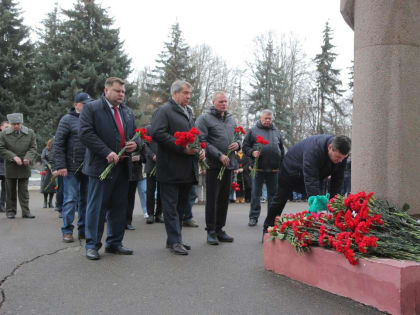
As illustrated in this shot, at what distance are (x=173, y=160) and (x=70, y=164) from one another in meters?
1.88

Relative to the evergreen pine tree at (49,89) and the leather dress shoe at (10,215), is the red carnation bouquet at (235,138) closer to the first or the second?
the leather dress shoe at (10,215)

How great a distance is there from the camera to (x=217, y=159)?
649 centimetres

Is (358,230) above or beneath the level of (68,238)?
above

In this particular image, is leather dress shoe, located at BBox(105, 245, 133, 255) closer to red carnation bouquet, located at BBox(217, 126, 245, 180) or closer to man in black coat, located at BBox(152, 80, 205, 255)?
man in black coat, located at BBox(152, 80, 205, 255)

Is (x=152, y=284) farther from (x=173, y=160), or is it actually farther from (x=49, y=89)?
(x=49, y=89)

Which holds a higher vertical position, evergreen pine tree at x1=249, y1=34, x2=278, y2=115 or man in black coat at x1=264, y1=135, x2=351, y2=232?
evergreen pine tree at x1=249, y1=34, x2=278, y2=115

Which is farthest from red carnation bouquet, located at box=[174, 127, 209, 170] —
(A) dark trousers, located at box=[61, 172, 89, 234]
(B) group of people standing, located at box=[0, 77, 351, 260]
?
(A) dark trousers, located at box=[61, 172, 89, 234]

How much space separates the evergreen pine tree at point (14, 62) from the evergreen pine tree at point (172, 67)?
10.3 m

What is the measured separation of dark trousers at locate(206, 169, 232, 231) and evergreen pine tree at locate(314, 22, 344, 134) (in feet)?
110

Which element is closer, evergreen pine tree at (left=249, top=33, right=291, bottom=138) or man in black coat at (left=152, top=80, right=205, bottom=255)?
man in black coat at (left=152, top=80, right=205, bottom=255)

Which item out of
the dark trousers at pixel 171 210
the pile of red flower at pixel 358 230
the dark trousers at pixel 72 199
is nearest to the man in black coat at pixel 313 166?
the pile of red flower at pixel 358 230

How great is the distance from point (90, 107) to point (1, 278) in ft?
7.24

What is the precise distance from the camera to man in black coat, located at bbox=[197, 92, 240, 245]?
6516mm

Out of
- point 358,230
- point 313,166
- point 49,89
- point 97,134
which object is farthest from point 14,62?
point 358,230
